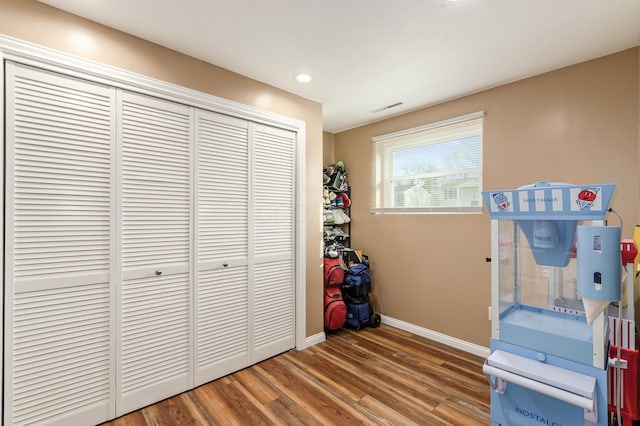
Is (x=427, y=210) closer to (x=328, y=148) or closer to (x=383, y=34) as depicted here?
(x=328, y=148)

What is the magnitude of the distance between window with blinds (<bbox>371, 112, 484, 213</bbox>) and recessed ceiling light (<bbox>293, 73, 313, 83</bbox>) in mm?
1356

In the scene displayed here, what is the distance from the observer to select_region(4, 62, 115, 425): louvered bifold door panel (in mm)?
1679

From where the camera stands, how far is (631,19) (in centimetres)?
187

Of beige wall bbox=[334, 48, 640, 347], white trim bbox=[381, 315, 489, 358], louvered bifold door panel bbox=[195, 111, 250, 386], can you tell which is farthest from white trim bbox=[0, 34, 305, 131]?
white trim bbox=[381, 315, 489, 358]

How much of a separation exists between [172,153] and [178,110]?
327 mm

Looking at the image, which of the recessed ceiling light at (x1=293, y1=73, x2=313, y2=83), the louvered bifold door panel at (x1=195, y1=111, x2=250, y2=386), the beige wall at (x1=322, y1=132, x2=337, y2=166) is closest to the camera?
the louvered bifold door panel at (x1=195, y1=111, x2=250, y2=386)

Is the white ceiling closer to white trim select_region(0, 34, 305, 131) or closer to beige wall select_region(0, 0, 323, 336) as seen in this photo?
beige wall select_region(0, 0, 323, 336)

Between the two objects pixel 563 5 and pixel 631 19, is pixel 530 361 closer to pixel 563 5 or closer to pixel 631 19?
pixel 563 5

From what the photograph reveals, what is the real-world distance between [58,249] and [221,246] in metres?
1.02

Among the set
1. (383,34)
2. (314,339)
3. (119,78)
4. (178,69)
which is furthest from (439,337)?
(119,78)

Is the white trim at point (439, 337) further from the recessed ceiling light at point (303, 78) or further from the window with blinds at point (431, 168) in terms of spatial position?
the recessed ceiling light at point (303, 78)

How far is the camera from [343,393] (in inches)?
90.7

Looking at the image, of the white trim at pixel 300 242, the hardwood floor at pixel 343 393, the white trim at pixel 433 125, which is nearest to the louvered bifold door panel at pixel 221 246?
the hardwood floor at pixel 343 393

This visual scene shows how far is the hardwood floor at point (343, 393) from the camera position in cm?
202
